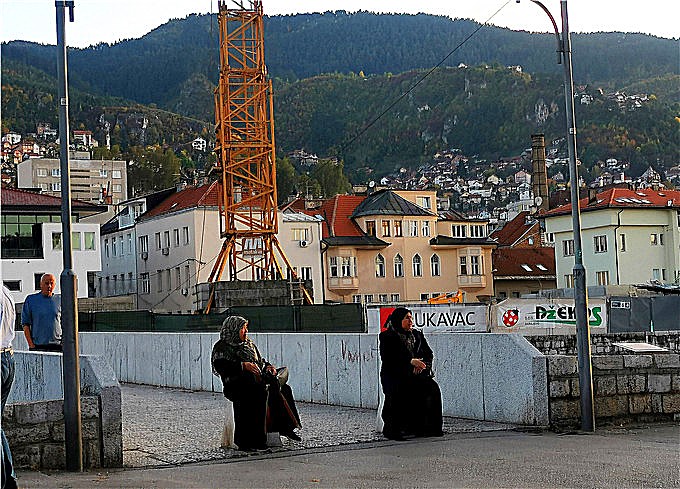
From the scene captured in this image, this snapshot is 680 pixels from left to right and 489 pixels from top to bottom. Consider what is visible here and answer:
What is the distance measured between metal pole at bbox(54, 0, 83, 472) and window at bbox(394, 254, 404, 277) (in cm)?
7918

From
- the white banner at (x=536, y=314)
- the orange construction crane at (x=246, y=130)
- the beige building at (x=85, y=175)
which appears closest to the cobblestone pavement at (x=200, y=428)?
the white banner at (x=536, y=314)

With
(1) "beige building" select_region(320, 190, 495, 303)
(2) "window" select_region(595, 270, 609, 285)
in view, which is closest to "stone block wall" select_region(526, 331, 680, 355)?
(2) "window" select_region(595, 270, 609, 285)

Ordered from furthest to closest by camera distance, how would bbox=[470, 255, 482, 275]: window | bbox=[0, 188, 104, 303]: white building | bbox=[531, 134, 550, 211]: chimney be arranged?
bbox=[531, 134, 550, 211]: chimney, bbox=[470, 255, 482, 275]: window, bbox=[0, 188, 104, 303]: white building

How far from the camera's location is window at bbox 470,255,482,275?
9356 centimetres

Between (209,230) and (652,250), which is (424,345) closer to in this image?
(209,230)

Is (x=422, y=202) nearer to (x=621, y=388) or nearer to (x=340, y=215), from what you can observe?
(x=340, y=215)

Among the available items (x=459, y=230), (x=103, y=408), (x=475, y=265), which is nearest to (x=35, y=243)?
(x=475, y=265)

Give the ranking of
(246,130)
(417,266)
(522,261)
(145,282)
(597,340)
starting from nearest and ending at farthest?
(597,340) → (246,130) → (145,282) → (417,266) → (522,261)

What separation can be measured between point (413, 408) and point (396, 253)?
77.2 m

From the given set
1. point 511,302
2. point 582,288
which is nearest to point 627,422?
point 582,288

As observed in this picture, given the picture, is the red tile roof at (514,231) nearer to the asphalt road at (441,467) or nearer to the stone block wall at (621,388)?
the stone block wall at (621,388)

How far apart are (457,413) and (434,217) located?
7811 cm

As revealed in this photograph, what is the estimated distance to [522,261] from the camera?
10194 cm

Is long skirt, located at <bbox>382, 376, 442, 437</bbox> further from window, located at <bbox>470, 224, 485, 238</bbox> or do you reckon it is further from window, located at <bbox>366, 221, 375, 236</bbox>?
window, located at <bbox>470, 224, 485, 238</bbox>
